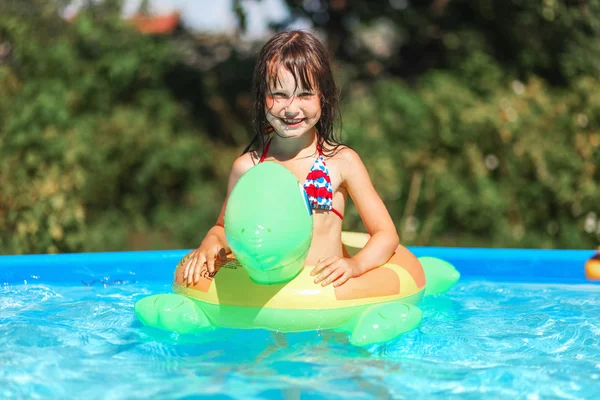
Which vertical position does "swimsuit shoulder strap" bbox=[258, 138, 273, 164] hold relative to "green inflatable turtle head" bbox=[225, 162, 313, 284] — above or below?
above

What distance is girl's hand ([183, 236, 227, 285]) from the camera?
120 inches

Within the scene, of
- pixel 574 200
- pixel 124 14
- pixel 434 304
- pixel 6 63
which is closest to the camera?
pixel 434 304

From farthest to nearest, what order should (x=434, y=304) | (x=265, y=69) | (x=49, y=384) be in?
(x=434, y=304) < (x=265, y=69) < (x=49, y=384)

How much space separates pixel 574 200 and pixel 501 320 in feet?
8.85

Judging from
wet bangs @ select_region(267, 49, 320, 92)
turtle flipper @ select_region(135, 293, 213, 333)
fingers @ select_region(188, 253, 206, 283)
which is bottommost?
turtle flipper @ select_region(135, 293, 213, 333)

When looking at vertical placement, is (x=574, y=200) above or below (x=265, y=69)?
below

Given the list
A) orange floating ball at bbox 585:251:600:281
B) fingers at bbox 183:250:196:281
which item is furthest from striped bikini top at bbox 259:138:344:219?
orange floating ball at bbox 585:251:600:281

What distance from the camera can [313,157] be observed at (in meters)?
3.20

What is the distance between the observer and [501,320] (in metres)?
3.25

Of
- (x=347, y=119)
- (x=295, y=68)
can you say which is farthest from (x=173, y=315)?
(x=347, y=119)

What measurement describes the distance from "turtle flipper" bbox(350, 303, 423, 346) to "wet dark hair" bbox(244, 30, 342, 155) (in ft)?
2.57

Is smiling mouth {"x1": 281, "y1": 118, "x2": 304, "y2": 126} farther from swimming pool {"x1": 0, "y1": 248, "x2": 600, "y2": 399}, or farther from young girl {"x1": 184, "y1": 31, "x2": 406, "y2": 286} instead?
swimming pool {"x1": 0, "y1": 248, "x2": 600, "y2": 399}

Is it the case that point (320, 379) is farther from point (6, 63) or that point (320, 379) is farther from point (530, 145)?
point (6, 63)

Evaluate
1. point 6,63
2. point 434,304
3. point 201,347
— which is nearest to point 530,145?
point 434,304
